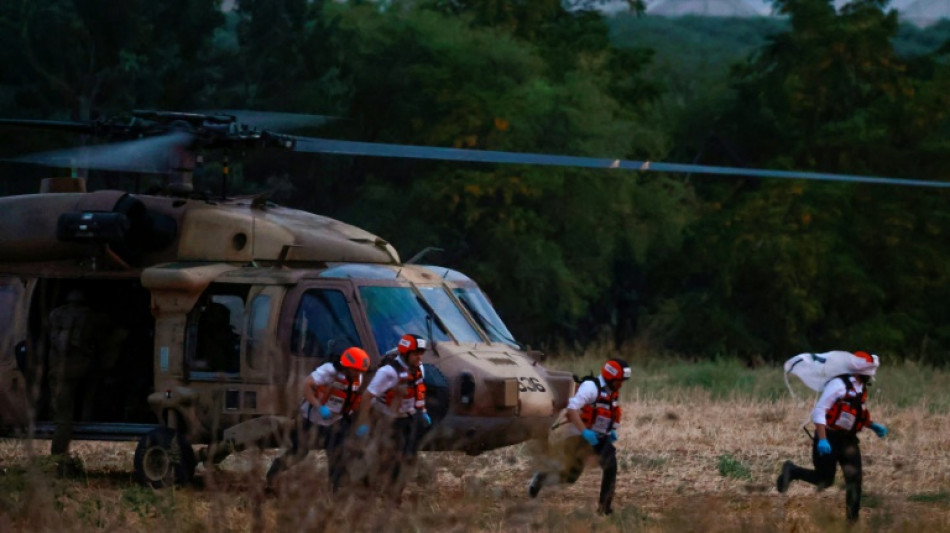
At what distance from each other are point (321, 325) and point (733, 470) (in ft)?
14.0

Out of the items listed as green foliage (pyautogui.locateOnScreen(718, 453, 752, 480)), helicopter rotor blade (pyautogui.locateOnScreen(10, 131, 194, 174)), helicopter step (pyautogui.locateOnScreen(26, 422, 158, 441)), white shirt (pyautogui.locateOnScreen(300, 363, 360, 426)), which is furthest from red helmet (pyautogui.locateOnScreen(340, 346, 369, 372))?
green foliage (pyautogui.locateOnScreen(718, 453, 752, 480))

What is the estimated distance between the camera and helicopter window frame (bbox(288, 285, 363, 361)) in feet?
44.6

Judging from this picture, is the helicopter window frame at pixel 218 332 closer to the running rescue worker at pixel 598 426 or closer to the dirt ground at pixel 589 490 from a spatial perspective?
the dirt ground at pixel 589 490

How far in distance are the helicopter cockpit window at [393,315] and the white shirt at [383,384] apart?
29.7 inches

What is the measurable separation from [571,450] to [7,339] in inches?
211

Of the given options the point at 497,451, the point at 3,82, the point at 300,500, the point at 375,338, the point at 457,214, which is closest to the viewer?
the point at 300,500

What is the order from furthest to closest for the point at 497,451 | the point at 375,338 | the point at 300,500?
the point at 497,451 → the point at 375,338 → the point at 300,500

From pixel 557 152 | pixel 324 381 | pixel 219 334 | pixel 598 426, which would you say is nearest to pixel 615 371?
pixel 598 426

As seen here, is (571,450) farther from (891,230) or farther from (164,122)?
(891,230)

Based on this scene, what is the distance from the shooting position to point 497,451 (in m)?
17.3

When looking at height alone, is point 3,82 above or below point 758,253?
above

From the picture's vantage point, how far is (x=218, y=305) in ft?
46.4

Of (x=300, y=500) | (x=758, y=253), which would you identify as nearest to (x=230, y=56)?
(x=758, y=253)

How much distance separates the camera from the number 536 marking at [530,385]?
1348 cm
